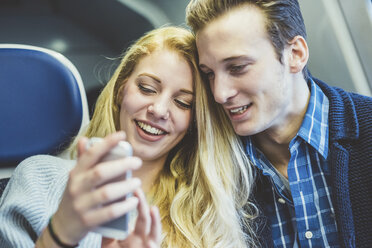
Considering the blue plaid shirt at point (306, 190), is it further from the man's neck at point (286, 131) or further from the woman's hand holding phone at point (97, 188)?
the woman's hand holding phone at point (97, 188)

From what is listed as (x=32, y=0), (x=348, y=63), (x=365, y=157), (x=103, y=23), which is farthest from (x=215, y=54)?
Answer: (x=32, y=0)

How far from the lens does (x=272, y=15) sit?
117 centimetres

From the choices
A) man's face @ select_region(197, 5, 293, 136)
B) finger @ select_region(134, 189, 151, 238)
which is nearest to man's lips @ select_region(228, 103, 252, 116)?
man's face @ select_region(197, 5, 293, 136)

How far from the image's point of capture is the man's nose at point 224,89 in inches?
45.0

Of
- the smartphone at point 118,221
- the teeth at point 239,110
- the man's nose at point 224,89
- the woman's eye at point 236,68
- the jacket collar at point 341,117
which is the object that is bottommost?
the jacket collar at point 341,117


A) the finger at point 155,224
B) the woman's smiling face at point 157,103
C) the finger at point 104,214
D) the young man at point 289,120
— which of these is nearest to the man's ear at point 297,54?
the young man at point 289,120

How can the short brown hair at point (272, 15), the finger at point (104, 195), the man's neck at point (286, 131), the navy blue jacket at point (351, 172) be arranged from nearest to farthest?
the finger at point (104, 195) → the navy blue jacket at point (351, 172) → the short brown hair at point (272, 15) → the man's neck at point (286, 131)

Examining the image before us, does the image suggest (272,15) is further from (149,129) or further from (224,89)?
(149,129)

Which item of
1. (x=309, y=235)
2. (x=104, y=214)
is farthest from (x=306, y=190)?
(x=104, y=214)

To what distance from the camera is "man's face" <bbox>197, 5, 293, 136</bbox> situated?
1126mm

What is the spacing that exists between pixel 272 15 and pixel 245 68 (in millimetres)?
231

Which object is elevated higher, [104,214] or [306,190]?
[104,214]

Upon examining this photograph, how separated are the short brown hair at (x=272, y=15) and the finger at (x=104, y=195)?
816 mm

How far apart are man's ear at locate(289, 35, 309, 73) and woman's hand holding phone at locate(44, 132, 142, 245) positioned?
2.84ft
